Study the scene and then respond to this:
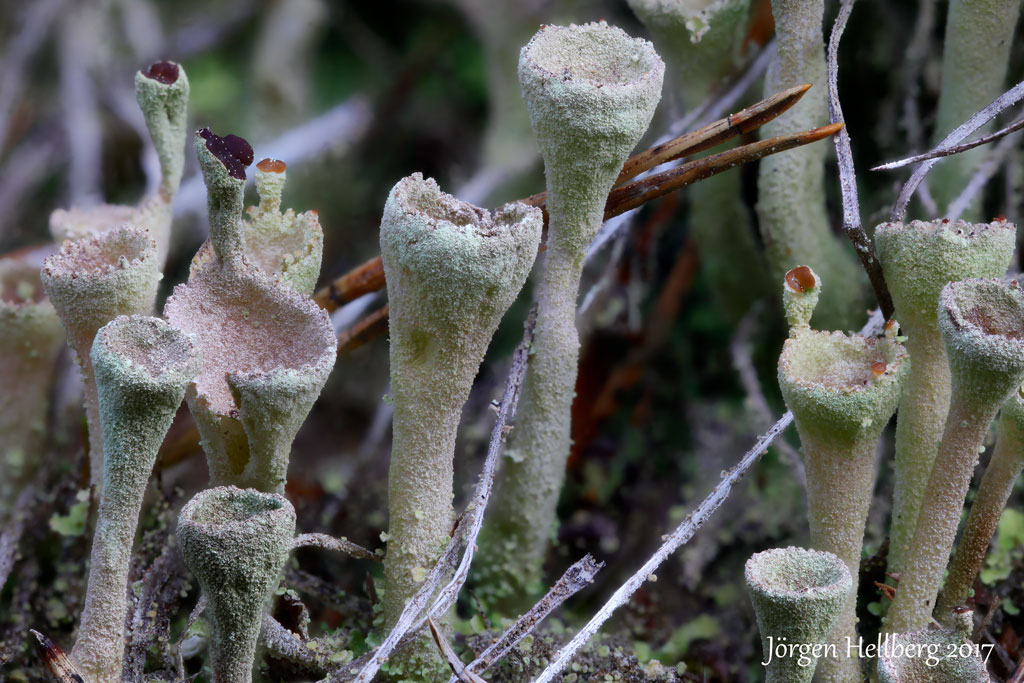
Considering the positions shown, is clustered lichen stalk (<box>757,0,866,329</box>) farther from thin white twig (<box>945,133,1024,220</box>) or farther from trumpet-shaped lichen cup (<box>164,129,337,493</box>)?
trumpet-shaped lichen cup (<box>164,129,337,493</box>)

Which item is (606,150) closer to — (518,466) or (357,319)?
(518,466)

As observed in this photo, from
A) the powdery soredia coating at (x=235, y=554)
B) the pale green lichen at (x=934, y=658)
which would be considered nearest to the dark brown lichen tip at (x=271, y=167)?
the powdery soredia coating at (x=235, y=554)

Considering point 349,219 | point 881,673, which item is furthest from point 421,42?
point 881,673

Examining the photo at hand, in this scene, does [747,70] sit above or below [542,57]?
above

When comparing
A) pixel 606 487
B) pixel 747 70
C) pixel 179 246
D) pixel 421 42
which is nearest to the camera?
pixel 747 70

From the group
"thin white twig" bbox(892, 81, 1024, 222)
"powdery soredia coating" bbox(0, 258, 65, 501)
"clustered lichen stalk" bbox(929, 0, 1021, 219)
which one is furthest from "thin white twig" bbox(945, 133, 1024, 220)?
"powdery soredia coating" bbox(0, 258, 65, 501)

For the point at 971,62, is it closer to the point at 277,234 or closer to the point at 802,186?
the point at 802,186
